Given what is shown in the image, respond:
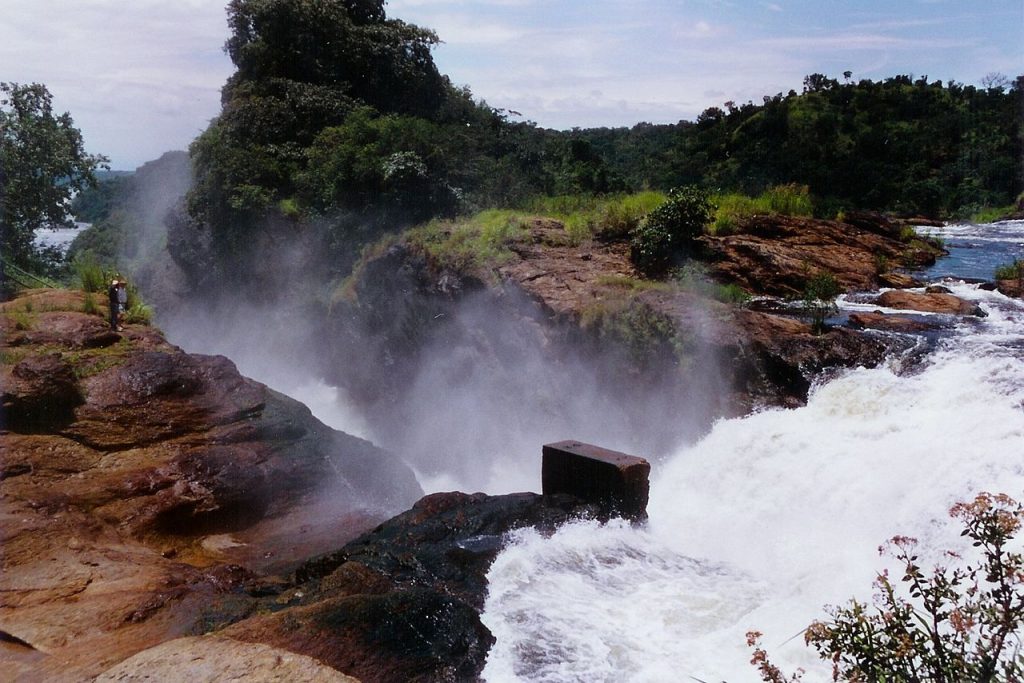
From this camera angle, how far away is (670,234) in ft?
40.3

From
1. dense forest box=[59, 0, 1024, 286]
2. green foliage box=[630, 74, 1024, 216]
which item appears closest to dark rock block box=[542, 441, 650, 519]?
dense forest box=[59, 0, 1024, 286]

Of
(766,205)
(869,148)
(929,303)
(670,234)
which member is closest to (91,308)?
(670,234)

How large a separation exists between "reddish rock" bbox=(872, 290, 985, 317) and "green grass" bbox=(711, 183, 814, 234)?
312 centimetres

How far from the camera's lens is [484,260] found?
13.5 m

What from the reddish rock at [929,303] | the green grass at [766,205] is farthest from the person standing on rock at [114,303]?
the reddish rock at [929,303]

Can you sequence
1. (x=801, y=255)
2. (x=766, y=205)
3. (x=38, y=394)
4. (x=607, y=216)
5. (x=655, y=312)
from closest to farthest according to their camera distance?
(x=38, y=394)
(x=655, y=312)
(x=801, y=255)
(x=607, y=216)
(x=766, y=205)

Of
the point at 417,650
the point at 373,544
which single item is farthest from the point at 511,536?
Answer: the point at 417,650

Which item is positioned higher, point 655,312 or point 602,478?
point 655,312

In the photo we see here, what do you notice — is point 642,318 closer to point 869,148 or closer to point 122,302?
point 122,302

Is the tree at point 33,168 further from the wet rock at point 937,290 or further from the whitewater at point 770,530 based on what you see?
the wet rock at point 937,290

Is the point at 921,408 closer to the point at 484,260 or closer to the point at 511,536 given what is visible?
the point at 511,536

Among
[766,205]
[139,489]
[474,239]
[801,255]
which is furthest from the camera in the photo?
[474,239]

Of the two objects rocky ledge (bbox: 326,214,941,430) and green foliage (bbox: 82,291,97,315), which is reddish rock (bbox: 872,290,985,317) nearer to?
rocky ledge (bbox: 326,214,941,430)

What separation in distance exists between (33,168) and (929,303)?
15338 mm
